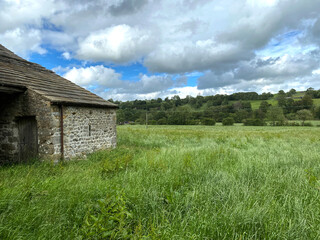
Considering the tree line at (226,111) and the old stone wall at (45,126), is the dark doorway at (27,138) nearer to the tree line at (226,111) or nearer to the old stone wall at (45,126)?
the old stone wall at (45,126)

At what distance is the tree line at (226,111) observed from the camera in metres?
55.7

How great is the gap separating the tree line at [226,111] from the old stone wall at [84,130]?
31130mm

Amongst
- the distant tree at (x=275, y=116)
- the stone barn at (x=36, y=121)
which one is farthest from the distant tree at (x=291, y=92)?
the stone barn at (x=36, y=121)

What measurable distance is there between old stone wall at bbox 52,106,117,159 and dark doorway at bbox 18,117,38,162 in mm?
998

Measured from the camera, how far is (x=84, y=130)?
925cm

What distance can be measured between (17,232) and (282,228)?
3.67 metres

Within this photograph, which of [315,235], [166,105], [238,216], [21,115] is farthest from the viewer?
[166,105]

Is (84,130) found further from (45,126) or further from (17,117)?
(17,117)

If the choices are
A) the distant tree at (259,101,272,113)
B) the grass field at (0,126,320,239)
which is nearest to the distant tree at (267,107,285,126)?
the distant tree at (259,101,272,113)

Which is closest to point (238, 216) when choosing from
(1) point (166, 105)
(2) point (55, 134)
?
(2) point (55, 134)

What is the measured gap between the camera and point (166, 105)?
295 feet

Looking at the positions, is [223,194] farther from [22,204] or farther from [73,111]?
[73,111]

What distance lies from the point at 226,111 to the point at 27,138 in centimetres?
7207

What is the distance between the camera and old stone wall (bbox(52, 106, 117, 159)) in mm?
8122
